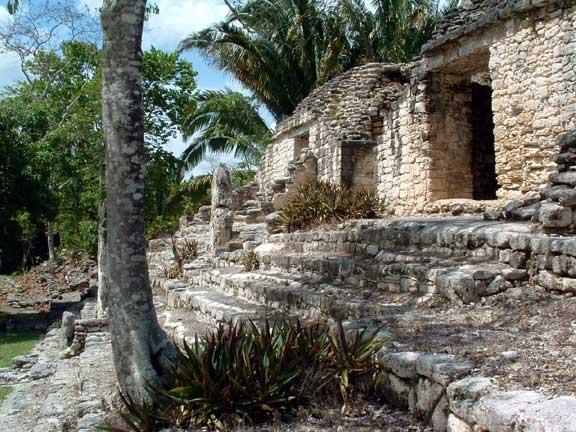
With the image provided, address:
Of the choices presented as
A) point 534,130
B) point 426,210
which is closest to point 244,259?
point 426,210

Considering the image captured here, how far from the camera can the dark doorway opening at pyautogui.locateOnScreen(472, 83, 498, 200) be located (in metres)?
12.3

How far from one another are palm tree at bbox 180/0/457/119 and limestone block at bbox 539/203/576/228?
1713cm

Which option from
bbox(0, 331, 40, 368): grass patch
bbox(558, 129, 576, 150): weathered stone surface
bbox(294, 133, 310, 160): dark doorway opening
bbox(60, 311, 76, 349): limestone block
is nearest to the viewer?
bbox(558, 129, 576, 150): weathered stone surface

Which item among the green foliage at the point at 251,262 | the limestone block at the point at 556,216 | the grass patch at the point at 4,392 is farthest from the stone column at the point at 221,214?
the limestone block at the point at 556,216

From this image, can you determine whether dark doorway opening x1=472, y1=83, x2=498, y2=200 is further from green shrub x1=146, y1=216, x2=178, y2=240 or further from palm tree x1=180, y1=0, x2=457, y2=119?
green shrub x1=146, y1=216, x2=178, y2=240

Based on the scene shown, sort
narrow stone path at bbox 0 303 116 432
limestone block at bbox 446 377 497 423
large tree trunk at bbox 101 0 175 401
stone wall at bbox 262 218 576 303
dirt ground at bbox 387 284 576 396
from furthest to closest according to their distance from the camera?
narrow stone path at bbox 0 303 116 432, stone wall at bbox 262 218 576 303, large tree trunk at bbox 101 0 175 401, dirt ground at bbox 387 284 576 396, limestone block at bbox 446 377 497 423

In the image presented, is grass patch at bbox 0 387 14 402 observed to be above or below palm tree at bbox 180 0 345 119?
below

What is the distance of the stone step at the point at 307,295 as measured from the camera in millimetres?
5468

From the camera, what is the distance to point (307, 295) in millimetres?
6395

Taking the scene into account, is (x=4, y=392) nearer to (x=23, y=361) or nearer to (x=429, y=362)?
(x=23, y=361)

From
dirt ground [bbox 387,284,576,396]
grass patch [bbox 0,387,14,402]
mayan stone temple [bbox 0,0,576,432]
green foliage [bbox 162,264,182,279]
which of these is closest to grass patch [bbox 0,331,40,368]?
mayan stone temple [bbox 0,0,576,432]

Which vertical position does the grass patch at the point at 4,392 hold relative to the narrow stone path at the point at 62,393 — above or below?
below

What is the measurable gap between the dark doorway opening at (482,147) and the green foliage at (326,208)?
2.58m

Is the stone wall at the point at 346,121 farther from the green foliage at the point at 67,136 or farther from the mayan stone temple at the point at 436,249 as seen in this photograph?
the green foliage at the point at 67,136
